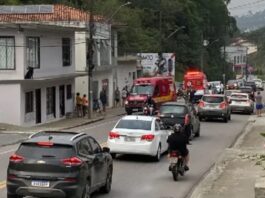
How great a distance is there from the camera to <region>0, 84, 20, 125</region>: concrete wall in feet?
132

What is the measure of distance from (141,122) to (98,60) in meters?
35.5

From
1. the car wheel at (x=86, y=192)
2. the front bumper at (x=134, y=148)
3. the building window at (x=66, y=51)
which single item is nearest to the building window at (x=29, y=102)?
the building window at (x=66, y=51)

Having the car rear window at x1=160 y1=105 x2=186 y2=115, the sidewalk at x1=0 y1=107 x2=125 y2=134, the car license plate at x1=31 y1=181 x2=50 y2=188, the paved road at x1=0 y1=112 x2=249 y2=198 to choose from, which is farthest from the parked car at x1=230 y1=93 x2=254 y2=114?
the car license plate at x1=31 y1=181 x2=50 y2=188

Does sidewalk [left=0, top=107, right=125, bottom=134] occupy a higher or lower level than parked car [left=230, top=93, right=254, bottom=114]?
lower

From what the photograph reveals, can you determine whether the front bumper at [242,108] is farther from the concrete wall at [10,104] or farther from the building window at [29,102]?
the concrete wall at [10,104]

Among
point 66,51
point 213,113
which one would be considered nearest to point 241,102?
point 213,113

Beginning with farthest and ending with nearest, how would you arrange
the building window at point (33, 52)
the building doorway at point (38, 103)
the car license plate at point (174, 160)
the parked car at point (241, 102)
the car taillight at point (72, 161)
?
the parked car at point (241, 102) → the building doorway at point (38, 103) → the building window at point (33, 52) → the car license plate at point (174, 160) → the car taillight at point (72, 161)

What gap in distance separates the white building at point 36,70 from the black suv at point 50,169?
2668 cm

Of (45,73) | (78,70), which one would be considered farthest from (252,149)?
(78,70)

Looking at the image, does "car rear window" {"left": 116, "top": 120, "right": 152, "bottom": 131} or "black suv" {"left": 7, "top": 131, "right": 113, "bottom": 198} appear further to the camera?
"car rear window" {"left": 116, "top": 120, "right": 152, "bottom": 131}

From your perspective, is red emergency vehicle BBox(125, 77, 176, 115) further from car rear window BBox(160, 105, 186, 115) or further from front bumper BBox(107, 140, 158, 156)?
front bumper BBox(107, 140, 158, 156)

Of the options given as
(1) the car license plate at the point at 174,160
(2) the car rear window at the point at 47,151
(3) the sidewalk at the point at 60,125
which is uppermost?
(2) the car rear window at the point at 47,151

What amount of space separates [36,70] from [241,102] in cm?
1776

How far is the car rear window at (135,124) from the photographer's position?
22859 mm
